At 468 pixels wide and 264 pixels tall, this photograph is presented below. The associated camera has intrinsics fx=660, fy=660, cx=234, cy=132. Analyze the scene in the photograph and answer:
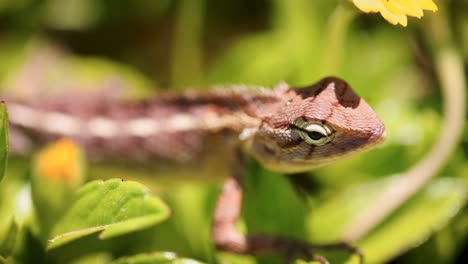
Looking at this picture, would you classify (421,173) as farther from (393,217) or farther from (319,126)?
(319,126)

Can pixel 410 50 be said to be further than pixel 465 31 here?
Yes

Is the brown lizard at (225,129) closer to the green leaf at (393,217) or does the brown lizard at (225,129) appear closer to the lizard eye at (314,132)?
the lizard eye at (314,132)

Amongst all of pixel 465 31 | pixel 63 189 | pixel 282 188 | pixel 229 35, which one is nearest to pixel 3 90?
pixel 229 35

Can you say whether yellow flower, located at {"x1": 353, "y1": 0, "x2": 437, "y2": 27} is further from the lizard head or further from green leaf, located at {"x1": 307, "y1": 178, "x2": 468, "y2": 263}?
green leaf, located at {"x1": 307, "y1": 178, "x2": 468, "y2": 263}

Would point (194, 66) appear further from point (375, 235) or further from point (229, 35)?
point (375, 235)

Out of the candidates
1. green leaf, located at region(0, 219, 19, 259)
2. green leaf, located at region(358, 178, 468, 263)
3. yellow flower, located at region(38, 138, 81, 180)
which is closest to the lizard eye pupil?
green leaf, located at region(358, 178, 468, 263)

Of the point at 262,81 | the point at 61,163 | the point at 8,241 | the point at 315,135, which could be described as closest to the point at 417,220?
the point at 315,135

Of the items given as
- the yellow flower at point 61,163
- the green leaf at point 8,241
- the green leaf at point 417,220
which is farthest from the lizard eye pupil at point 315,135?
the green leaf at point 8,241
